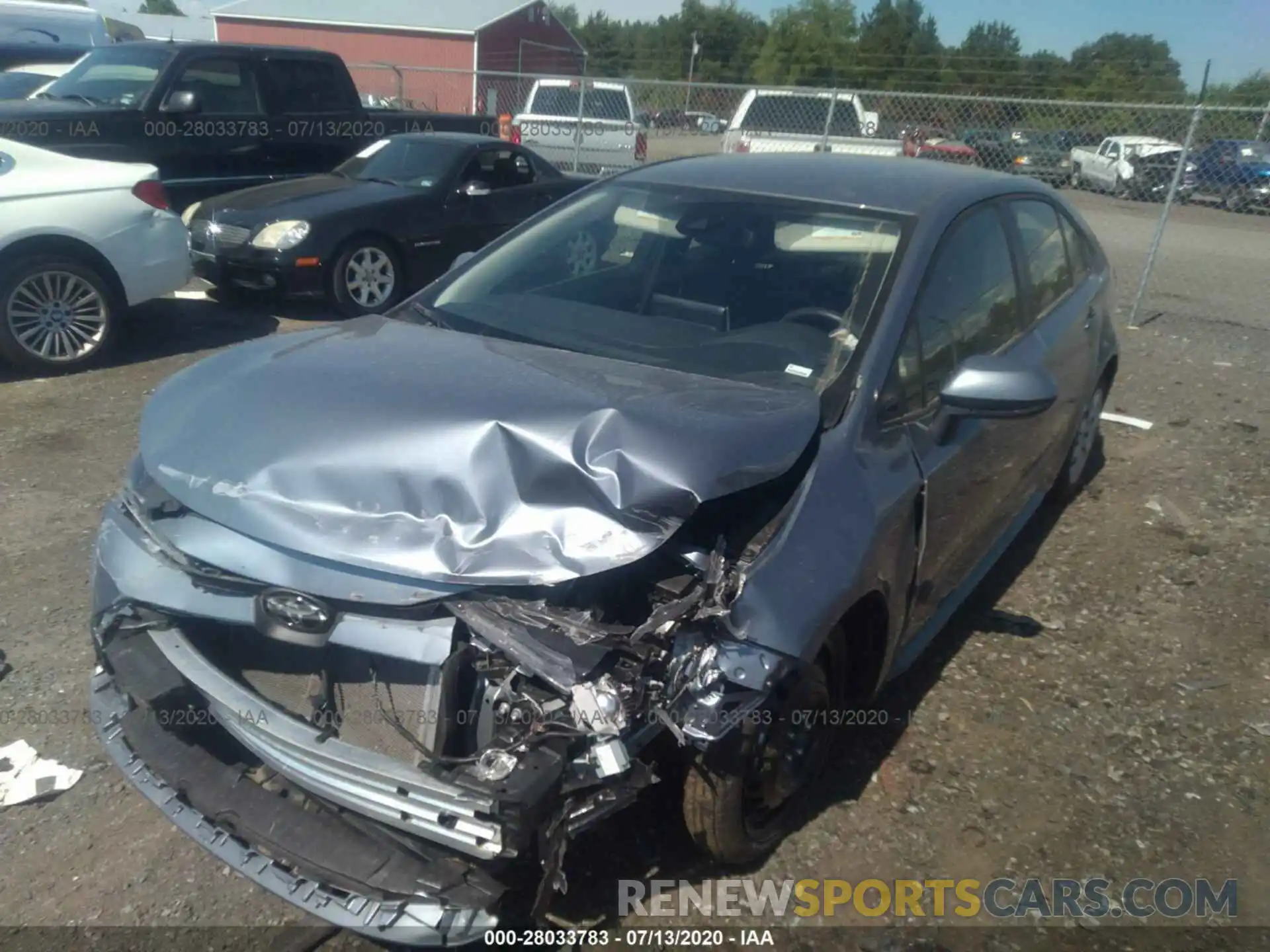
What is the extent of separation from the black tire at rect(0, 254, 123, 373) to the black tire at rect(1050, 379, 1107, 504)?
6.05 metres

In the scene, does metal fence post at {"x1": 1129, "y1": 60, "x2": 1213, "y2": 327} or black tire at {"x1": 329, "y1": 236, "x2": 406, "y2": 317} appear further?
metal fence post at {"x1": 1129, "y1": 60, "x2": 1213, "y2": 327}

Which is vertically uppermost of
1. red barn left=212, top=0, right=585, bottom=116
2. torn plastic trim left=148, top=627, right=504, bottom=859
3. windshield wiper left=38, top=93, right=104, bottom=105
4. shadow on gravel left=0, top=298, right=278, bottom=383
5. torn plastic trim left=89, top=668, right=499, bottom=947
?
red barn left=212, top=0, right=585, bottom=116

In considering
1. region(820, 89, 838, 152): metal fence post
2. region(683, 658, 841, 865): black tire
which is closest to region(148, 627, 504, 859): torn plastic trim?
region(683, 658, 841, 865): black tire

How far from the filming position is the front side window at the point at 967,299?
3.17 metres

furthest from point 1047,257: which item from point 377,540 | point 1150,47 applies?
point 1150,47

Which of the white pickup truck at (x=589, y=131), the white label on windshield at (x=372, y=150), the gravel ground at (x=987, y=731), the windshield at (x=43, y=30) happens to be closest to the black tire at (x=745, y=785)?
the gravel ground at (x=987, y=731)

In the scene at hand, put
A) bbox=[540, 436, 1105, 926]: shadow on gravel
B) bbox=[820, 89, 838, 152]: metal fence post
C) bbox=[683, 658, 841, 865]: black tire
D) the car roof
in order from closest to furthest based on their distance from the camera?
1. bbox=[683, 658, 841, 865]: black tire
2. bbox=[540, 436, 1105, 926]: shadow on gravel
3. the car roof
4. bbox=[820, 89, 838, 152]: metal fence post

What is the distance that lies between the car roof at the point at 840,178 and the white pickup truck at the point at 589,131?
1128cm

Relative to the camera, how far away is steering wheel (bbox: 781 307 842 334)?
308 cm

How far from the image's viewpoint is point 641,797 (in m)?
2.76

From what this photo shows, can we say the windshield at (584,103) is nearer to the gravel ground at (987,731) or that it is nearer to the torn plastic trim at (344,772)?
the gravel ground at (987,731)

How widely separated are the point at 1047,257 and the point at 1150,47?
50.4 meters

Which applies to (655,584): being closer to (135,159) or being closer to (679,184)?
(679,184)

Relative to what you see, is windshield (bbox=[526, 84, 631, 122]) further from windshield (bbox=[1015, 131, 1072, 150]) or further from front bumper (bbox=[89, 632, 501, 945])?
front bumper (bbox=[89, 632, 501, 945])
